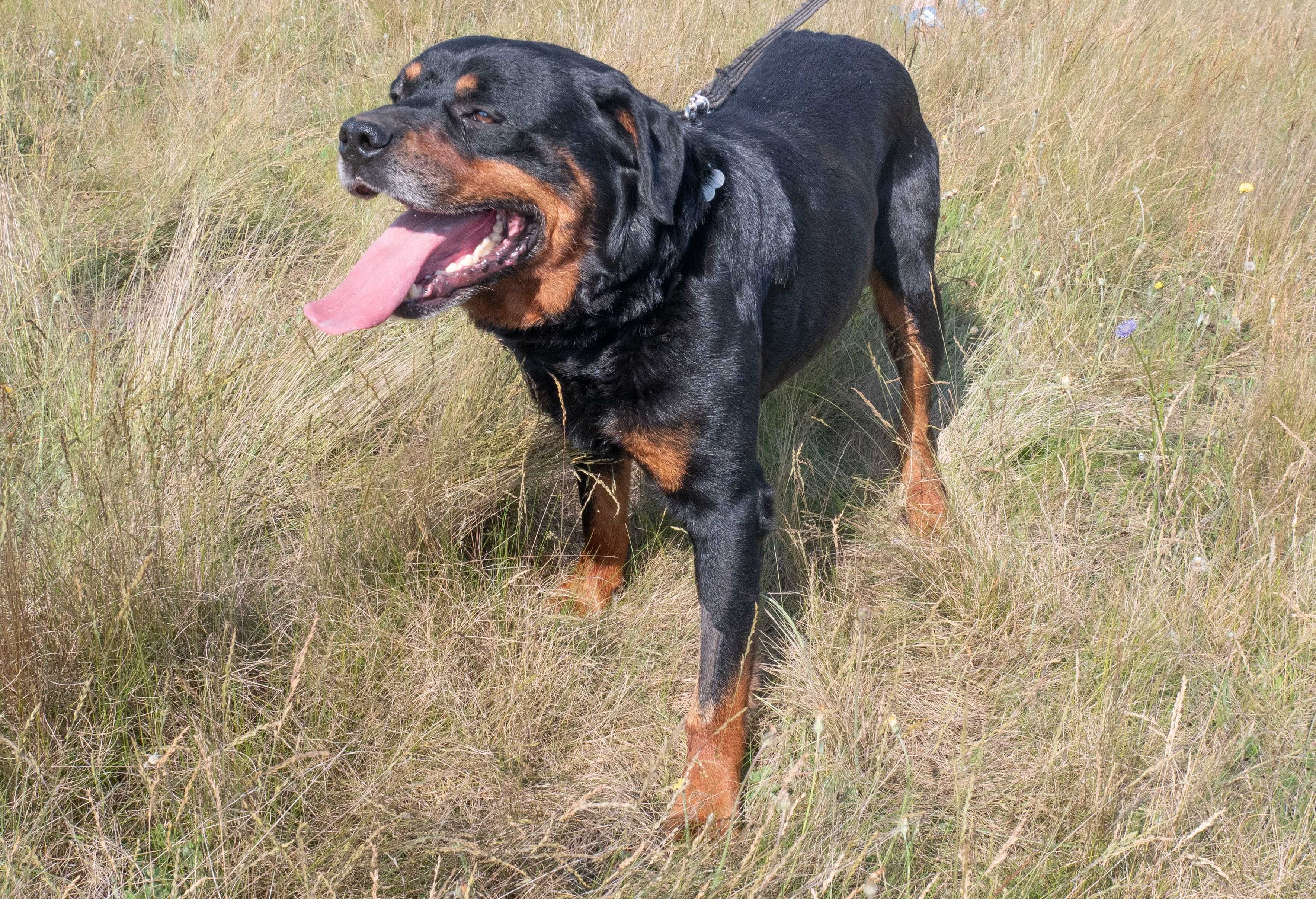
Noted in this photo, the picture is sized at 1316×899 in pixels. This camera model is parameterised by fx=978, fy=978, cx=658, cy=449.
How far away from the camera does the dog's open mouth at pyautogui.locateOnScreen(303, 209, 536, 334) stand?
2137 millimetres

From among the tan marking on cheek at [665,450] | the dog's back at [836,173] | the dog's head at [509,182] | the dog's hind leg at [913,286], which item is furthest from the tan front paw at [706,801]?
the dog's hind leg at [913,286]

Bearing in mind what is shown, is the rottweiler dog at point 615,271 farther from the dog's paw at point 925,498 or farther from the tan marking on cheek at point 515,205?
the dog's paw at point 925,498

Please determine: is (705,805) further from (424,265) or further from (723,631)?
(424,265)

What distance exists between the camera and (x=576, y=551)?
322 cm

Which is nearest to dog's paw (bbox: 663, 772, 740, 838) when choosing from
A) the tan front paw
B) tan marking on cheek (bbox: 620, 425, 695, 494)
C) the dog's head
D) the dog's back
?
the tan front paw

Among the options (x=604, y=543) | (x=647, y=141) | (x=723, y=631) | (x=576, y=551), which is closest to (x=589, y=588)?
(x=604, y=543)

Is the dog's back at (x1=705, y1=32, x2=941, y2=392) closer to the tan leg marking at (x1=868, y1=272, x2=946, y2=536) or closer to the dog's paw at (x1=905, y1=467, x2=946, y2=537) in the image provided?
the tan leg marking at (x1=868, y1=272, x2=946, y2=536)

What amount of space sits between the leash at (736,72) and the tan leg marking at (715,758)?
1693 mm

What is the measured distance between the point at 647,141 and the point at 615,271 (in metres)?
0.30

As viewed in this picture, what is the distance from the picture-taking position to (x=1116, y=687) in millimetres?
2238

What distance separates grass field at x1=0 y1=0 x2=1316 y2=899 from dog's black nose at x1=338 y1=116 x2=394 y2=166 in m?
0.74

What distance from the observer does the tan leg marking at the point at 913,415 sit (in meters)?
3.21

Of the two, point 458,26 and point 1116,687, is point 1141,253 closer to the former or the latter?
point 1116,687

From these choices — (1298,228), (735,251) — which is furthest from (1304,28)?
(735,251)
